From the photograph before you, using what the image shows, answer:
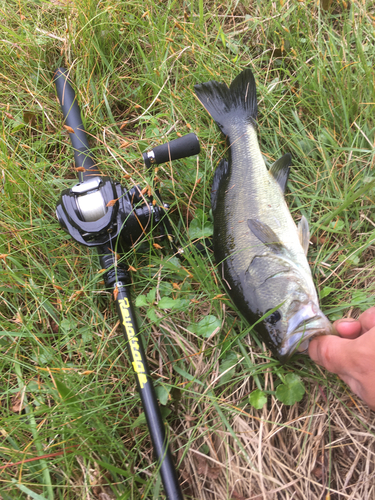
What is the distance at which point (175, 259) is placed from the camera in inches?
99.1

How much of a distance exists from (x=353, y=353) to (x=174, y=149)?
1.57 meters

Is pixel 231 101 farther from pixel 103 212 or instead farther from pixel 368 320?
pixel 368 320

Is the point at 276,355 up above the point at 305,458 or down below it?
above

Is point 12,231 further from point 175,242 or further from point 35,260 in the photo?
point 175,242

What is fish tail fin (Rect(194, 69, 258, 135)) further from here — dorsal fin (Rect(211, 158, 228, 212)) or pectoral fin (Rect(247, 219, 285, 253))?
pectoral fin (Rect(247, 219, 285, 253))

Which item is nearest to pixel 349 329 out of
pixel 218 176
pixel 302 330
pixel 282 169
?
pixel 302 330

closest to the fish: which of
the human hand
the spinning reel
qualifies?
the human hand

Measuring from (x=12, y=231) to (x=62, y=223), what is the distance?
838 mm

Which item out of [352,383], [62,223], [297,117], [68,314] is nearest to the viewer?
[352,383]

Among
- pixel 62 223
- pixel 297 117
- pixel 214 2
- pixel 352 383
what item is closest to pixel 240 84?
pixel 297 117

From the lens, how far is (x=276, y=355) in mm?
2107

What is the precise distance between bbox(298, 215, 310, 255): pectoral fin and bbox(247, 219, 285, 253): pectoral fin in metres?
0.18

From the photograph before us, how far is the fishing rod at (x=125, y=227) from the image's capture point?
196cm

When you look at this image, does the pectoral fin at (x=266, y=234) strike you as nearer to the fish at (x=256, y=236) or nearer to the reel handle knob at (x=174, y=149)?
the fish at (x=256, y=236)
